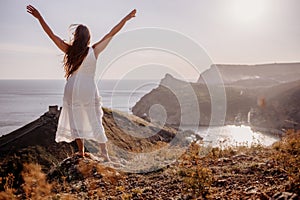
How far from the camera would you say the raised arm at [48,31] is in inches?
175

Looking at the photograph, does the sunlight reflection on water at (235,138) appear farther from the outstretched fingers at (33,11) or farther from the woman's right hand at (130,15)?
the outstretched fingers at (33,11)

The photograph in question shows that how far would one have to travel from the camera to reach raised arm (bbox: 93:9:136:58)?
15.3 feet

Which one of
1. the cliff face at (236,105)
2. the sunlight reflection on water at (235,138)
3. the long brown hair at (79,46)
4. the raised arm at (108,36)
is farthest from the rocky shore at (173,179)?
the cliff face at (236,105)

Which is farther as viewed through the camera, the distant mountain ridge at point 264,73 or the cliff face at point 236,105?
the distant mountain ridge at point 264,73

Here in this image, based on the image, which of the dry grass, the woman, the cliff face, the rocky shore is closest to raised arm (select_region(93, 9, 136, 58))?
the woman

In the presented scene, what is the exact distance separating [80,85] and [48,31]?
968mm

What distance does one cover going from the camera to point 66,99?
4887 mm

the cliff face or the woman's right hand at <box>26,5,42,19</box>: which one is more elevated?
the woman's right hand at <box>26,5,42,19</box>

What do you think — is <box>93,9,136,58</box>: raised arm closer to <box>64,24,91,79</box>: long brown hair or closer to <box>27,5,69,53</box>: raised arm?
<box>64,24,91,79</box>: long brown hair

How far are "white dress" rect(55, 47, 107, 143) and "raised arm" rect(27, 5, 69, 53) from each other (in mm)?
416

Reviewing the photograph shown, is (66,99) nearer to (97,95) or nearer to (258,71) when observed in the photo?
(97,95)

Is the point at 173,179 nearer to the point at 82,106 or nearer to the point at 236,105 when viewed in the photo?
the point at 82,106

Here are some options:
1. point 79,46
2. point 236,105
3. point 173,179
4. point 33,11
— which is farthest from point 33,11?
point 236,105

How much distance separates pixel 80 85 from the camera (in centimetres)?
473
